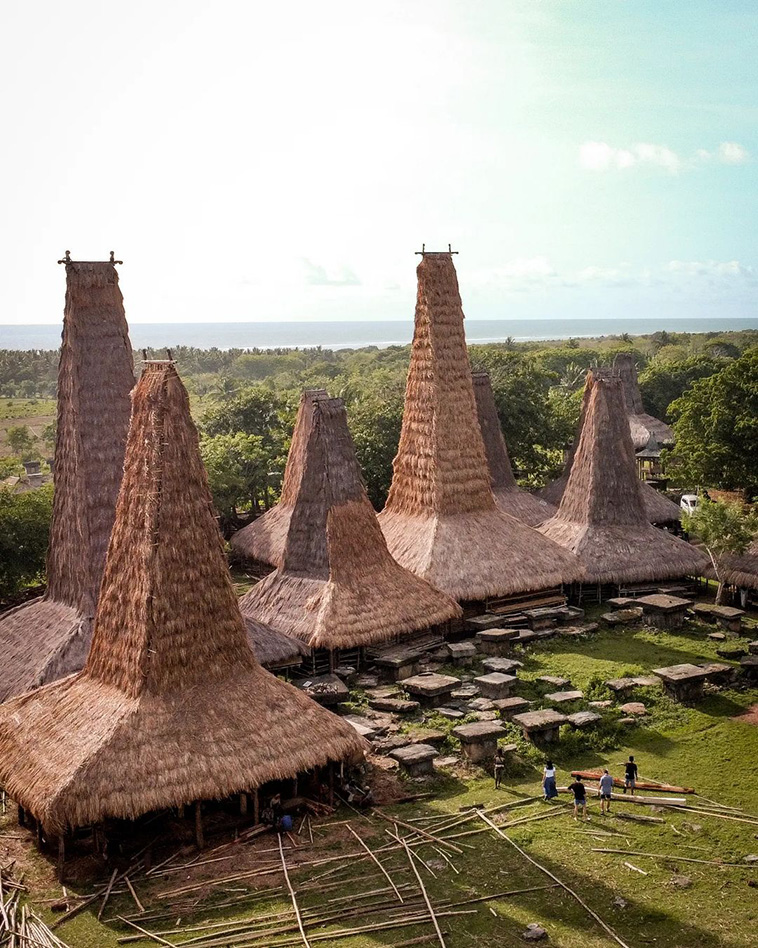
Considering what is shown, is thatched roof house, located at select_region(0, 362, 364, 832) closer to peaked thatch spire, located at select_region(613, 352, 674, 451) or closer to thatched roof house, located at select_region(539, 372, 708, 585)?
thatched roof house, located at select_region(539, 372, 708, 585)

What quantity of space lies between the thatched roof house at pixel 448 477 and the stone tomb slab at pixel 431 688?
5710 mm

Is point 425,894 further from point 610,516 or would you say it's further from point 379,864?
point 610,516

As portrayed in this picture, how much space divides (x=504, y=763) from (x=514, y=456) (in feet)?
78.3

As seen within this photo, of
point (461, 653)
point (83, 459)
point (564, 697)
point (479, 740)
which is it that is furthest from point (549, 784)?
point (83, 459)

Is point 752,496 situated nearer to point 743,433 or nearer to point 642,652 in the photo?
point 743,433

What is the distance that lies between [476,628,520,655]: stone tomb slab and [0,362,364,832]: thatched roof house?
8286mm

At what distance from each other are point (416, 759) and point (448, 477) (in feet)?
37.2

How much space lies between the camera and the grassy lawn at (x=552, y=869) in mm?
13266

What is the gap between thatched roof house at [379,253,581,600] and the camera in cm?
2752

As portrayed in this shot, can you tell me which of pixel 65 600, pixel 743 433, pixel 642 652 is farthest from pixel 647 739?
pixel 743 433

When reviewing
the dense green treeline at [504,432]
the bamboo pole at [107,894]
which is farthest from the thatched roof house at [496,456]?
the bamboo pole at [107,894]

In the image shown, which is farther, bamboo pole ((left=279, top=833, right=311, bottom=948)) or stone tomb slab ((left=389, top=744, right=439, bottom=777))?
stone tomb slab ((left=389, top=744, right=439, bottom=777))

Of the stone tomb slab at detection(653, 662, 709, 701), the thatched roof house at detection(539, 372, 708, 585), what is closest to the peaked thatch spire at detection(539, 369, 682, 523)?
the thatched roof house at detection(539, 372, 708, 585)

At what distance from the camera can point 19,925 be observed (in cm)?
1352
